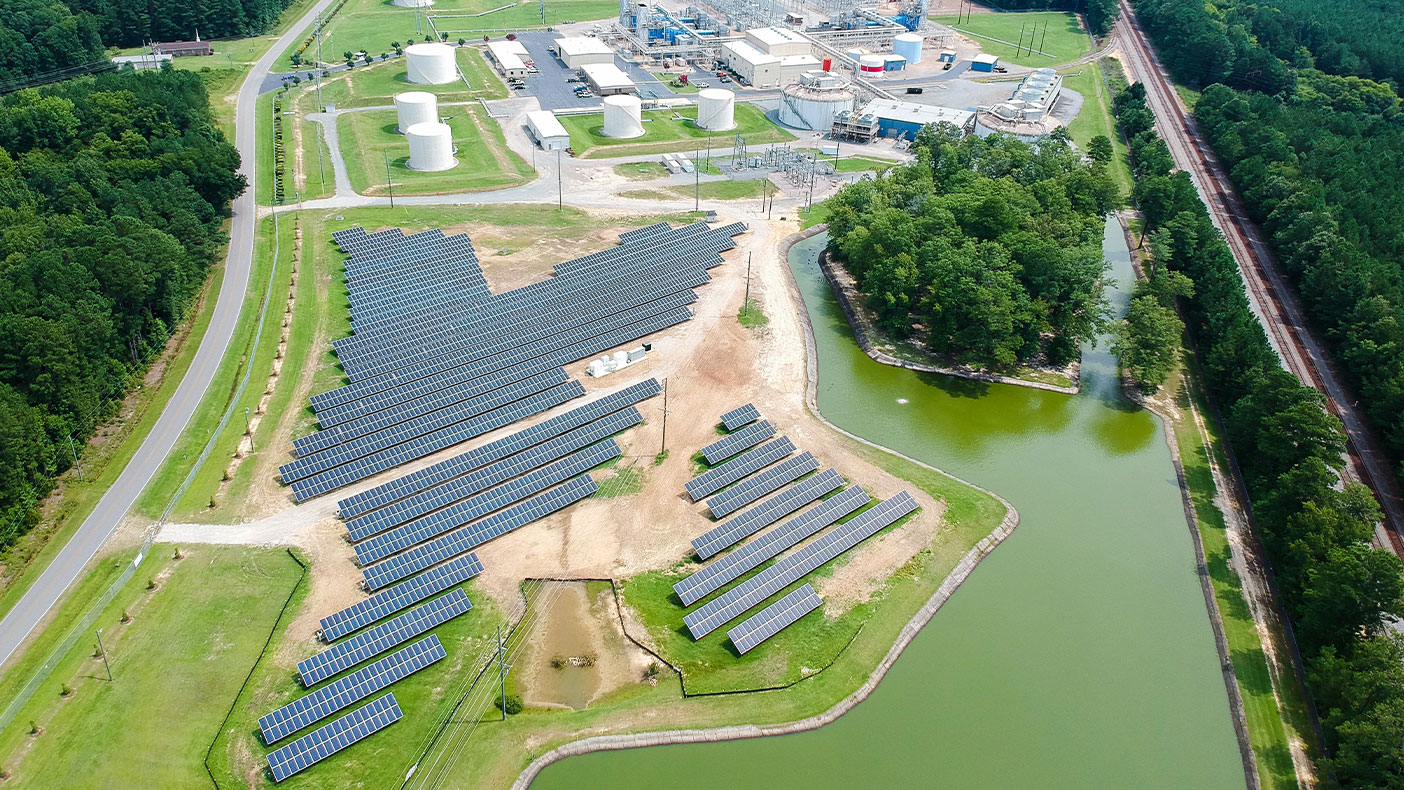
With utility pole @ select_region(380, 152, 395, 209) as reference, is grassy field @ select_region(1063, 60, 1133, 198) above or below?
above

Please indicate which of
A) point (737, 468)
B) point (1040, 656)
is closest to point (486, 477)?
point (737, 468)

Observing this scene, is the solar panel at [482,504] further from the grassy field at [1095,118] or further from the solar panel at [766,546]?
the grassy field at [1095,118]

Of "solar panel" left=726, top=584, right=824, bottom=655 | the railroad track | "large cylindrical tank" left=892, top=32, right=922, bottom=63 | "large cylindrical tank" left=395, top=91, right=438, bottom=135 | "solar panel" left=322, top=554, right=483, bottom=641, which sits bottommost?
"solar panel" left=726, top=584, right=824, bottom=655

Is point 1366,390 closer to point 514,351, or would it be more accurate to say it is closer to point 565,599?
point 565,599

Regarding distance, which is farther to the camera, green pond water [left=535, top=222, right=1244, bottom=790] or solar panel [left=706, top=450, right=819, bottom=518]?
solar panel [left=706, top=450, right=819, bottom=518]

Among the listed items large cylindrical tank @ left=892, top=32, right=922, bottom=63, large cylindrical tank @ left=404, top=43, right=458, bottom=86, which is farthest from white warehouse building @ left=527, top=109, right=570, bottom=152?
large cylindrical tank @ left=892, top=32, right=922, bottom=63

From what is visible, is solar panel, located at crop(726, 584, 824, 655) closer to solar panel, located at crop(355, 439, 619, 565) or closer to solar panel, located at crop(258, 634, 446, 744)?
solar panel, located at crop(258, 634, 446, 744)

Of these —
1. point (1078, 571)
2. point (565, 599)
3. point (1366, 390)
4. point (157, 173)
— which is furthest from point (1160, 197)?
point (157, 173)
